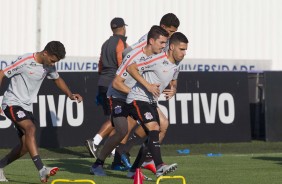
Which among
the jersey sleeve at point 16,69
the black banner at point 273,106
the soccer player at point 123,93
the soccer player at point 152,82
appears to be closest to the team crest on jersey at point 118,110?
the soccer player at point 123,93

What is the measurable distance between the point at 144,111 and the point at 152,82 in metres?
0.40

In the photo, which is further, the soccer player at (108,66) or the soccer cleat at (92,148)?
the soccer cleat at (92,148)

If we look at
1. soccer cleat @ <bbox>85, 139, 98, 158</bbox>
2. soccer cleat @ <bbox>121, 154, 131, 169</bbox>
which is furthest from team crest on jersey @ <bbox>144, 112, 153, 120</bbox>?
soccer cleat @ <bbox>85, 139, 98, 158</bbox>

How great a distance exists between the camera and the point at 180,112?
23031 mm

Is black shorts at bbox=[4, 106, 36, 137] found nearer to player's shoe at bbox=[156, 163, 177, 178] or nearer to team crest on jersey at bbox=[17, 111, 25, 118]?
team crest on jersey at bbox=[17, 111, 25, 118]

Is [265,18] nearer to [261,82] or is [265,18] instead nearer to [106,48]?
[261,82]

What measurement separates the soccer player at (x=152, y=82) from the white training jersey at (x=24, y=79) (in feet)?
3.98

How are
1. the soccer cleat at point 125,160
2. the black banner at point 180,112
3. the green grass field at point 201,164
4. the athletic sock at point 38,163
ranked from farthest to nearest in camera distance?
the black banner at point 180,112
the soccer cleat at point 125,160
the green grass field at point 201,164
the athletic sock at point 38,163

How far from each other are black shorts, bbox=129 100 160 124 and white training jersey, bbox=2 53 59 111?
1256 mm

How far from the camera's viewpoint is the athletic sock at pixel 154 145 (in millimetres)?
15016

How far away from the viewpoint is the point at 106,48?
767 inches

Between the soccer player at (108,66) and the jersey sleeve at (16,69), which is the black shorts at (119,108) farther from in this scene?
the soccer player at (108,66)

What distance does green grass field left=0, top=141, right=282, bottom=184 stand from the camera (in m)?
15.7

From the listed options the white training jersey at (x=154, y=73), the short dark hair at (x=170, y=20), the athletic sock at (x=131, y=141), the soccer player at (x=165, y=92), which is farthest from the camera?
the athletic sock at (x=131, y=141)
